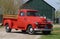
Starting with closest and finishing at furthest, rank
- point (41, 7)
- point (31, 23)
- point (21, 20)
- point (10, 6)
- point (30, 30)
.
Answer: point (31, 23) < point (30, 30) < point (21, 20) < point (10, 6) < point (41, 7)

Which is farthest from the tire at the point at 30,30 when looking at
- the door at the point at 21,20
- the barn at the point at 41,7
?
the barn at the point at 41,7

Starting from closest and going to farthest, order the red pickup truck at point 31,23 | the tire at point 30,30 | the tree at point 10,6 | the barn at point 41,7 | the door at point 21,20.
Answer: the red pickup truck at point 31,23
the tire at point 30,30
the door at point 21,20
the tree at point 10,6
the barn at point 41,7

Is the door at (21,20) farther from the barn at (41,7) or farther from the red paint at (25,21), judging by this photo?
the barn at (41,7)

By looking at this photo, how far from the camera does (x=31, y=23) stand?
74.9ft

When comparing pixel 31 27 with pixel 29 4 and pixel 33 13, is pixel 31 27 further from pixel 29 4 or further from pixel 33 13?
pixel 29 4

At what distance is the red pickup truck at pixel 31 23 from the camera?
74.1 ft

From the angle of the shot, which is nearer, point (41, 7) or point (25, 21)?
point (25, 21)

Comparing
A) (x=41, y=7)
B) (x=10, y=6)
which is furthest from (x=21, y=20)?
(x=41, y=7)

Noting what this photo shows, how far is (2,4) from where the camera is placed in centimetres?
4966

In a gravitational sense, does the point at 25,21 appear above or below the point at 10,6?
below

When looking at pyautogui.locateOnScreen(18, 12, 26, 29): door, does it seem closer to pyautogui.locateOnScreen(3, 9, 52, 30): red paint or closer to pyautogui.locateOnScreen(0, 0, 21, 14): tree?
pyautogui.locateOnScreen(3, 9, 52, 30): red paint

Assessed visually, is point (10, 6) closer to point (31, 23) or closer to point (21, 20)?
point (21, 20)

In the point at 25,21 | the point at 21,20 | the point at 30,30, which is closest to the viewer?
the point at 30,30

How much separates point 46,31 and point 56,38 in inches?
163
